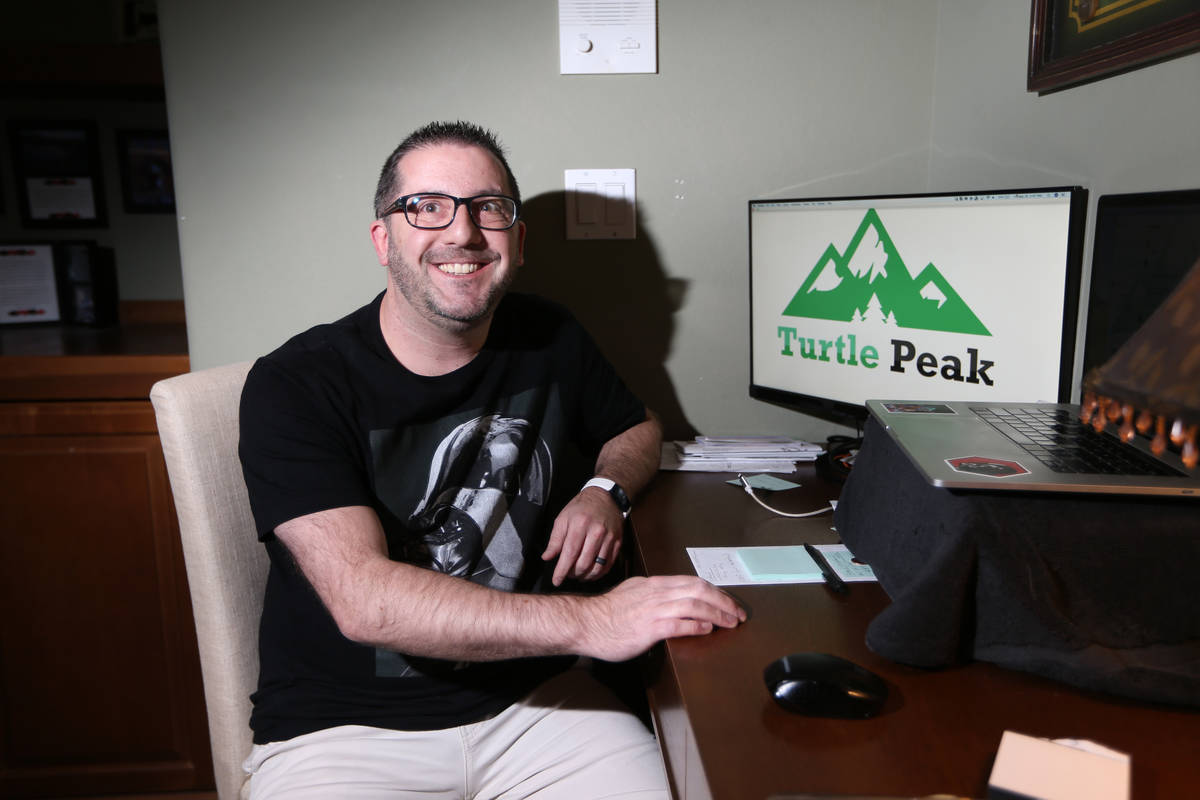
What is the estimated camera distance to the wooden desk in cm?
63

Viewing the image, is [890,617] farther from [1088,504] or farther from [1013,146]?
[1013,146]

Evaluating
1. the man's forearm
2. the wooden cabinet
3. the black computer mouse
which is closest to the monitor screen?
the man's forearm

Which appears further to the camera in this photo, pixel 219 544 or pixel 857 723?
pixel 219 544

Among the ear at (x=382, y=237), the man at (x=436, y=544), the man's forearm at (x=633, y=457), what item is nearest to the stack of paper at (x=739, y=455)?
the man's forearm at (x=633, y=457)

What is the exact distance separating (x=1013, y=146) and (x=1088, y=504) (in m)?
0.86

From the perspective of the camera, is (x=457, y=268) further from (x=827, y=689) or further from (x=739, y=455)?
(x=827, y=689)

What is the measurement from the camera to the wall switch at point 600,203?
5.29 feet

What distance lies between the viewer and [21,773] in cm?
169

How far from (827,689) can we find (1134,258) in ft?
2.34

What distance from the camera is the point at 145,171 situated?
2.04 metres

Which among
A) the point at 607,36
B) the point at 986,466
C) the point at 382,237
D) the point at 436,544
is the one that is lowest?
the point at 436,544

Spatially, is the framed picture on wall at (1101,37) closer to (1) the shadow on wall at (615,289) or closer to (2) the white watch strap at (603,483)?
(1) the shadow on wall at (615,289)

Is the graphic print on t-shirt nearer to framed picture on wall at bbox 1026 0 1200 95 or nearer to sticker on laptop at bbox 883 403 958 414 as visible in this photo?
sticker on laptop at bbox 883 403 958 414

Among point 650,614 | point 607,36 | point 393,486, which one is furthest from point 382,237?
point 650,614
